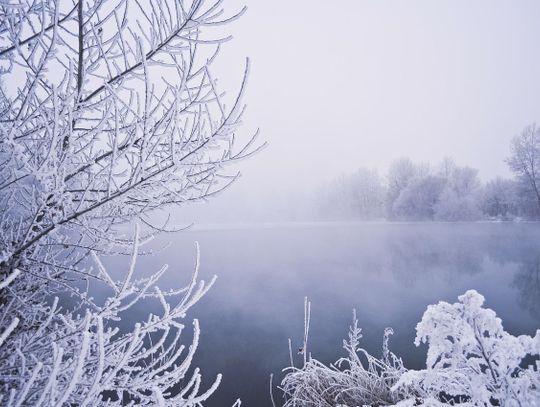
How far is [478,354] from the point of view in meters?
2.27

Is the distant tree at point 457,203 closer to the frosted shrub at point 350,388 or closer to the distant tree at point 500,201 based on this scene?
the distant tree at point 500,201

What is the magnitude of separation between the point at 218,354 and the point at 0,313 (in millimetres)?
8485

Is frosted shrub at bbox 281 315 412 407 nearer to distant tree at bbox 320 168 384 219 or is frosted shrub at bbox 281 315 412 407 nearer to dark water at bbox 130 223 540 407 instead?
dark water at bbox 130 223 540 407

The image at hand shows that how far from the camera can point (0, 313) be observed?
2.07 meters

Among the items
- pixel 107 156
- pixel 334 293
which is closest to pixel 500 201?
pixel 334 293

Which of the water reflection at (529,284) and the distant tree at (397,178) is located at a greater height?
the distant tree at (397,178)

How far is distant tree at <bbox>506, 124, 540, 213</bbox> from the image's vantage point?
123 ft

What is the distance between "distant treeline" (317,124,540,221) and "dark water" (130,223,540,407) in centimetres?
1438

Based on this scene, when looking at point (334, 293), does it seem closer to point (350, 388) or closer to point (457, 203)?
point (350, 388)

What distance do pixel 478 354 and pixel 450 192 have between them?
169 ft

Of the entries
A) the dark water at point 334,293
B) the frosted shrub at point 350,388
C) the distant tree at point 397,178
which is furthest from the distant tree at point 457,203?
the frosted shrub at point 350,388

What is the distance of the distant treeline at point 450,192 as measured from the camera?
3847 cm

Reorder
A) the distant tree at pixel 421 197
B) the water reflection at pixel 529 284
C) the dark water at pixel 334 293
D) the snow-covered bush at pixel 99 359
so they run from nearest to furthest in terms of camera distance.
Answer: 1. the snow-covered bush at pixel 99 359
2. the dark water at pixel 334 293
3. the water reflection at pixel 529 284
4. the distant tree at pixel 421 197

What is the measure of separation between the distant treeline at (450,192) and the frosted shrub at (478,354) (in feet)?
157
